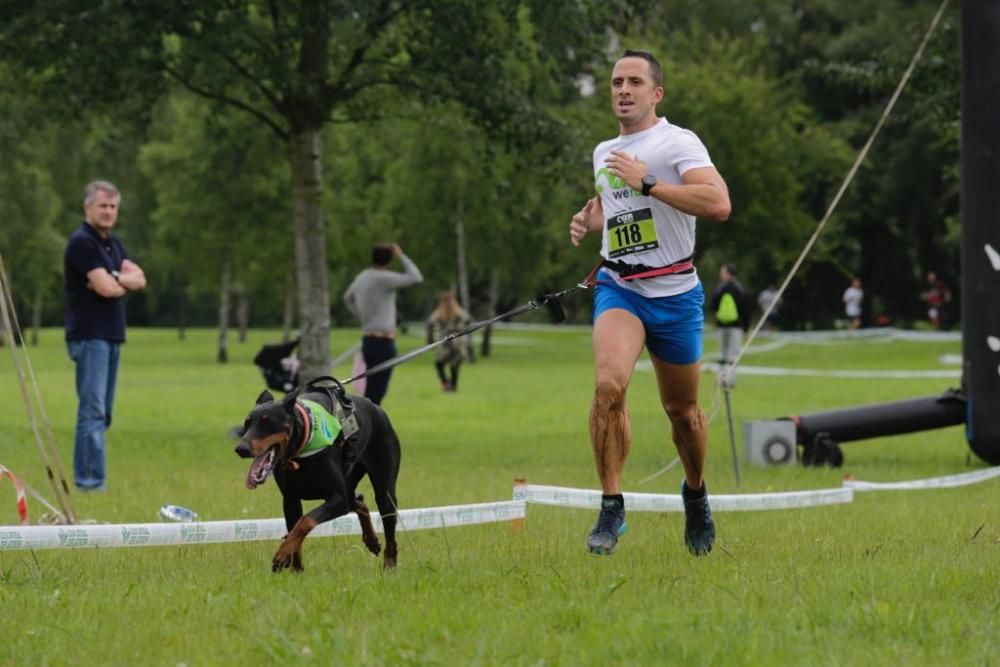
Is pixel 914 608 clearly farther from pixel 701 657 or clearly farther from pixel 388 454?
pixel 388 454

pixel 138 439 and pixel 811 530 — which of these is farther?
pixel 138 439

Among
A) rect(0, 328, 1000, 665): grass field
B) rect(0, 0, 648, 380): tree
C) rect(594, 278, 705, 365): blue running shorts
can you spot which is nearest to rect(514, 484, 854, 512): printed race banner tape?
rect(0, 328, 1000, 665): grass field

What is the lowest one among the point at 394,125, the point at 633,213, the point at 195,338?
the point at 195,338

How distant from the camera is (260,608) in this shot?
5.48 m

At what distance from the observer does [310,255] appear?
1950 cm

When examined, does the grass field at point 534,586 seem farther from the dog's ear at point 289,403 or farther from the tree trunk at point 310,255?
the tree trunk at point 310,255

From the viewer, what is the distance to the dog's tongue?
241 inches

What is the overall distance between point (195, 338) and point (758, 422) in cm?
6000

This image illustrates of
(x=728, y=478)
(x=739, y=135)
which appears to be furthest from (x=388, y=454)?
(x=739, y=135)

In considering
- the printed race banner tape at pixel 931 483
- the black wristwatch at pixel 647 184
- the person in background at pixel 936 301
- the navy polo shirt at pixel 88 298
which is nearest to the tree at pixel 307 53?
the navy polo shirt at pixel 88 298

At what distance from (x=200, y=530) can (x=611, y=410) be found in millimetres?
1975

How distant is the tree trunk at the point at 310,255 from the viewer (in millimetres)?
19016

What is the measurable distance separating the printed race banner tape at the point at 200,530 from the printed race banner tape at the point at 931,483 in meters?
3.83

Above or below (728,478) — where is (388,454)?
above
